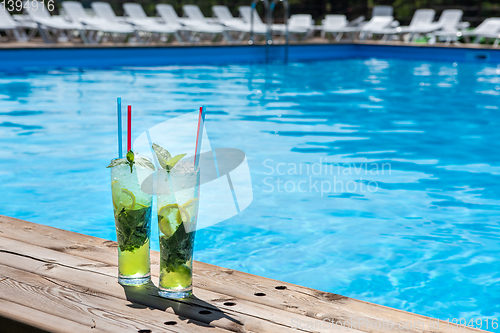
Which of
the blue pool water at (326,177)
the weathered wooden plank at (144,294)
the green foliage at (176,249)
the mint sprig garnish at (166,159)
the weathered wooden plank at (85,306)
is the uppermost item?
the mint sprig garnish at (166,159)

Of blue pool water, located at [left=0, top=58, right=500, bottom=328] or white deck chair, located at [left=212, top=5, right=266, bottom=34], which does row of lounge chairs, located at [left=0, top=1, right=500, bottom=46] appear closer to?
white deck chair, located at [left=212, top=5, right=266, bottom=34]

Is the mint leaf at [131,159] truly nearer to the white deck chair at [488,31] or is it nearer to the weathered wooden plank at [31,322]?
the weathered wooden plank at [31,322]

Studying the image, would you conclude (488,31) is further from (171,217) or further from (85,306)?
(85,306)

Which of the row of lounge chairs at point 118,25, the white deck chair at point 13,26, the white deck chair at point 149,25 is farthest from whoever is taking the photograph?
the white deck chair at point 149,25

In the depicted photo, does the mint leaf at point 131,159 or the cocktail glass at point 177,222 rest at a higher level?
the mint leaf at point 131,159

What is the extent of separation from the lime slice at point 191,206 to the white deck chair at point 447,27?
14.1 metres

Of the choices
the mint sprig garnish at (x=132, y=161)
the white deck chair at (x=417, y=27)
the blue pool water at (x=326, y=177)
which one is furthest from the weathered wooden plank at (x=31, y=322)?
the white deck chair at (x=417, y=27)

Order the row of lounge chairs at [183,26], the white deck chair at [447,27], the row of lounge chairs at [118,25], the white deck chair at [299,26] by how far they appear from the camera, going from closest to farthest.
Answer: the row of lounge chairs at [118,25] → the row of lounge chairs at [183,26] → the white deck chair at [447,27] → the white deck chair at [299,26]

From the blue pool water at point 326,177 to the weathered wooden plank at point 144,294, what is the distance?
120 centimetres

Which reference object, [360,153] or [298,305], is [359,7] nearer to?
[360,153]

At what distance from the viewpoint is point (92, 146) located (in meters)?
4.74

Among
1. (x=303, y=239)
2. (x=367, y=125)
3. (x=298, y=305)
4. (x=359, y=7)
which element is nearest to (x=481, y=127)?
(x=367, y=125)

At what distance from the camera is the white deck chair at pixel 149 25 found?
487 inches

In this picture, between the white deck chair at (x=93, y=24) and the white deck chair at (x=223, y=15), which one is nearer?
the white deck chair at (x=93, y=24)
